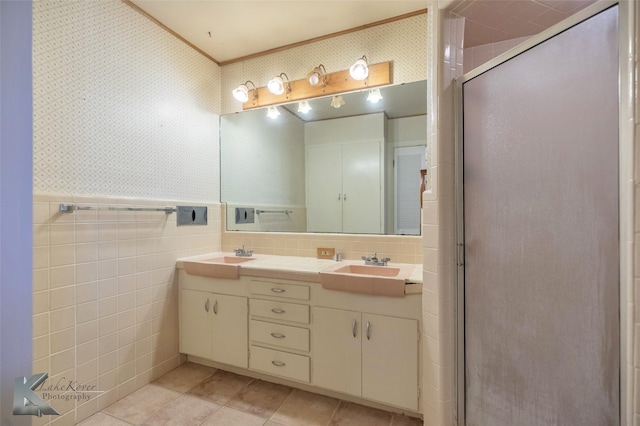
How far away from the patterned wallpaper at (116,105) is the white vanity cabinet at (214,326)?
85 centimetres

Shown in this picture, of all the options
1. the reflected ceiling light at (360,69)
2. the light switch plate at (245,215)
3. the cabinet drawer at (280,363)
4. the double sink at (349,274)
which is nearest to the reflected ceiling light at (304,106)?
the reflected ceiling light at (360,69)

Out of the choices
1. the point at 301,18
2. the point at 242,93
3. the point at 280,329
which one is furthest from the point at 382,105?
the point at 280,329

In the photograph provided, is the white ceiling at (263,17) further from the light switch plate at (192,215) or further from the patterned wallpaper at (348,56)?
the light switch plate at (192,215)

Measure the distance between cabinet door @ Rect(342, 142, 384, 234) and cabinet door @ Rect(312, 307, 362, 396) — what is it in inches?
31.6

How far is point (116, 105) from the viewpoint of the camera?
178cm

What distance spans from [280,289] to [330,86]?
62.7 inches

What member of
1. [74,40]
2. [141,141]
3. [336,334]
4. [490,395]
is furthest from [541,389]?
[74,40]

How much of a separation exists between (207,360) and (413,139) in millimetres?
2349

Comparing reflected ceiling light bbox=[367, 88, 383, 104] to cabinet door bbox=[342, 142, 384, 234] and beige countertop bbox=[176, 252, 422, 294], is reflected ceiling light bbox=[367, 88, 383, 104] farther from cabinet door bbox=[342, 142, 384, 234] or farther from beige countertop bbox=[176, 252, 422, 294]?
beige countertop bbox=[176, 252, 422, 294]

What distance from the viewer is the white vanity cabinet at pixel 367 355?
4.98ft

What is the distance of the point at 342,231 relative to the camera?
2373 mm

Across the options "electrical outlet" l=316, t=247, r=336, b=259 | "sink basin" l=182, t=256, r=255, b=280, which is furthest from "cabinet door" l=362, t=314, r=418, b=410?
"sink basin" l=182, t=256, r=255, b=280

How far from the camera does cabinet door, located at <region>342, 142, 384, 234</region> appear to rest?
2338 millimetres

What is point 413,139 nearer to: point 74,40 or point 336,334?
point 336,334
